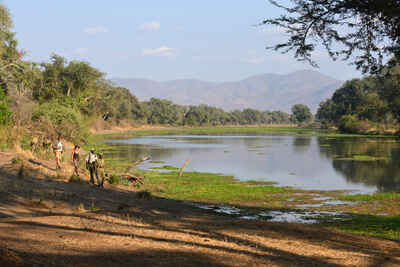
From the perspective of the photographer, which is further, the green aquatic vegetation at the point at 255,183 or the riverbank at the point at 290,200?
the green aquatic vegetation at the point at 255,183

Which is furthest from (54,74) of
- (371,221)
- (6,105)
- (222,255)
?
(222,255)

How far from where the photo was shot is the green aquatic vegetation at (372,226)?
49.4ft

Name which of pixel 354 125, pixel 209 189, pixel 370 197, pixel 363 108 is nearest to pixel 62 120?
pixel 209 189

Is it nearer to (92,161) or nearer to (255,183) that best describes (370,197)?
(255,183)

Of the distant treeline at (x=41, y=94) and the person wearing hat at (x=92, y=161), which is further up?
the distant treeline at (x=41, y=94)

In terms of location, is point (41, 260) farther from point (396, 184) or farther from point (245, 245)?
point (396, 184)

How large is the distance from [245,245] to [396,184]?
89.1 ft

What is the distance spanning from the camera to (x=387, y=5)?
11.1 meters

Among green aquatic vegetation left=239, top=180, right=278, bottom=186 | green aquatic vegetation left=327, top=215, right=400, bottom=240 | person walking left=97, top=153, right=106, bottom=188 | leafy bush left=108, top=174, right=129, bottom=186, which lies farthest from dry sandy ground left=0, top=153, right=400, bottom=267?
green aquatic vegetation left=239, top=180, right=278, bottom=186

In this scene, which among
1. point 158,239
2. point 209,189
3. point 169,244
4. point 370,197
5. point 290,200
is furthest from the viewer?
point 209,189

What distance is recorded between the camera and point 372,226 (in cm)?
1645

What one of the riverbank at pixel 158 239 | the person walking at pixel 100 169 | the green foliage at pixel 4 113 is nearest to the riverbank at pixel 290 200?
the riverbank at pixel 158 239

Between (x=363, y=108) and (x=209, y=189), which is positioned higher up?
(x=363, y=108)

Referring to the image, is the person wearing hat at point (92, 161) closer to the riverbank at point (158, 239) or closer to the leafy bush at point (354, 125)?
the riverbank at point (158, 239)
